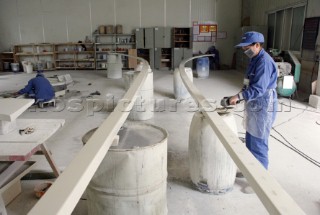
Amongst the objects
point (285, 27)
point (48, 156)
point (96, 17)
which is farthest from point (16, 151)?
point (96, 17)

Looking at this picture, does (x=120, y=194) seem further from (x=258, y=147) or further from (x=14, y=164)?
(x=258, y=147)

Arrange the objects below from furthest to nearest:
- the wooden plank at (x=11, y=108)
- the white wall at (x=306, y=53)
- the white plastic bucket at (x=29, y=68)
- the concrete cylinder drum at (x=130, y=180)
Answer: the white plastic bucket at (x=29, y=68)
the white wall at (x=306, y=53)
the wooden plank at (x=11, y=108)
the concrete cylinder drum at (x=130, y=180)

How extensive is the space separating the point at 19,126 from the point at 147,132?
1.32m

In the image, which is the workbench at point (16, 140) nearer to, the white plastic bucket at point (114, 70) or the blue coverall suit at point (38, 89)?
the blue coverall suit at point (38, 89)

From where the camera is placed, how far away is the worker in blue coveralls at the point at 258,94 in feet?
8.89

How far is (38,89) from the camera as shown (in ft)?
19.6

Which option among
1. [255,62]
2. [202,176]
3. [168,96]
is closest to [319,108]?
[168,96]

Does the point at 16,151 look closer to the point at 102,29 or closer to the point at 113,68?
the point at 113,68

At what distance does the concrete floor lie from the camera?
8.75 ft

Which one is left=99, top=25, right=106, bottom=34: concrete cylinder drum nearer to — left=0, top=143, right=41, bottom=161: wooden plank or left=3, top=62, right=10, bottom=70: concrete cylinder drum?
left=3, top=62, right=10, bottom=70: concrete cylinder drum

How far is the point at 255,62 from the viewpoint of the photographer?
9.18 ft

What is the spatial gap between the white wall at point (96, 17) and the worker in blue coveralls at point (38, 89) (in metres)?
7.74

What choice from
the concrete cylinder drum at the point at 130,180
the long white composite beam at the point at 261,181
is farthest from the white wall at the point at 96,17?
the long white composite beam at the point at 261,181

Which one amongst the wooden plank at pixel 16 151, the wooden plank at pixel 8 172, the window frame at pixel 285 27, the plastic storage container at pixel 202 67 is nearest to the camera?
the wooden plank at pixel 16 151
